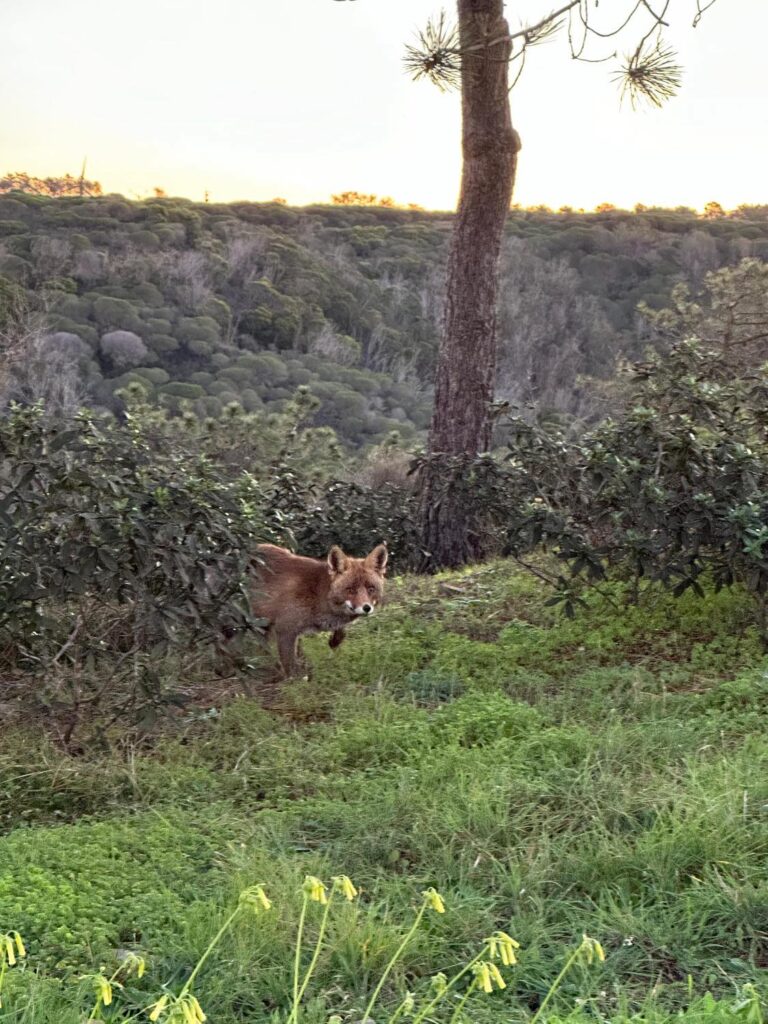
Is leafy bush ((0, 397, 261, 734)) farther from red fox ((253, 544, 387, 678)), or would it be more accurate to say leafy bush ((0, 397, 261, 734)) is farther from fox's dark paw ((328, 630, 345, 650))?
fox's dark paw ((328, 630, 345, 650))

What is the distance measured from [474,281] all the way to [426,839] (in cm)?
845

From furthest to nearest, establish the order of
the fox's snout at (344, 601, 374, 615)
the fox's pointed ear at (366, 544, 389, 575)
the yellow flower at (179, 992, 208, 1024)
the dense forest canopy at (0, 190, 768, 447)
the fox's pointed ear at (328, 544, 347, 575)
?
the dense forest canopy at (0, 190, 768, 447), the fox's pointed ear at (366, 544, 389, 575), the fox's pointed ear at (328, 544, 347, 575), the fox's snout at (344, 601, 374, 615), the yellow flower at (179, 992, 208, 1024)

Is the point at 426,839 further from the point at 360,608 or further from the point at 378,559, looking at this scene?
the point at 378,559

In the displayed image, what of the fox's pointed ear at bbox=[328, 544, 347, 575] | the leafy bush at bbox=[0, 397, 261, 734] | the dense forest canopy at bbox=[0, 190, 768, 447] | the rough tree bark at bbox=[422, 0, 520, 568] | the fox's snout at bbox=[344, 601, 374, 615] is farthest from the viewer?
the dense forest canopy at bbox=[0, 190, 768, 447]

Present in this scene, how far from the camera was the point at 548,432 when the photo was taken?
9477mm

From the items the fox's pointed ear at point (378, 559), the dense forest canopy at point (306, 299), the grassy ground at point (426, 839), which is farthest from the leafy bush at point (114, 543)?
the dense forest canopy at point (306, 299)

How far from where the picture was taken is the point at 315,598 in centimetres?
773

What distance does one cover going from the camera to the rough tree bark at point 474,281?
11.6 m

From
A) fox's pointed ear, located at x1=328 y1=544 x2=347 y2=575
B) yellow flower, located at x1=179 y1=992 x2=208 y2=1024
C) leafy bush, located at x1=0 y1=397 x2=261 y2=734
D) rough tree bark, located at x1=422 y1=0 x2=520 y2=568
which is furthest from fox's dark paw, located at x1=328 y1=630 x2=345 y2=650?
yellow flower, located at x1=179 y1=992 x2=208 y2=1024

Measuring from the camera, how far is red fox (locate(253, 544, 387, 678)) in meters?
7.65

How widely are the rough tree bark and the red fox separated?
3.80 meters

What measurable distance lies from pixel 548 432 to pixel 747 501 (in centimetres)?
237

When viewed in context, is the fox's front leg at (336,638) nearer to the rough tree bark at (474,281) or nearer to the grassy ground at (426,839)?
the grassy ground at (426,839)

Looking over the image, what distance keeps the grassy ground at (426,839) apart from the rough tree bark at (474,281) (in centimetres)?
466
